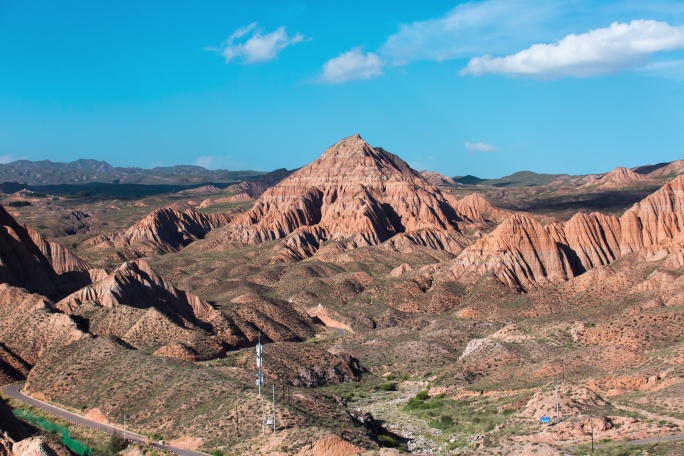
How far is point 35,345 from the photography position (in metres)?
95.1

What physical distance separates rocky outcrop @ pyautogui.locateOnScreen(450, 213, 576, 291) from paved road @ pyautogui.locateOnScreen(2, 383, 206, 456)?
7651 cm

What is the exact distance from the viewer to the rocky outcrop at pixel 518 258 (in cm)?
14262

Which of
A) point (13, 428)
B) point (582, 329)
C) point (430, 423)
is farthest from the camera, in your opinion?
point (582, 329)

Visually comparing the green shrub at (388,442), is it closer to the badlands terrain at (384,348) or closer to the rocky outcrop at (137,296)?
the badlands terrain at (384,348)

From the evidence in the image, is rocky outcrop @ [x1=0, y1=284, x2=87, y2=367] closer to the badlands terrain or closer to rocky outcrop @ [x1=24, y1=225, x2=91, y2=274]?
the badlands terrain

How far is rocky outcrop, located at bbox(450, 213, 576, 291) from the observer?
14262 cm

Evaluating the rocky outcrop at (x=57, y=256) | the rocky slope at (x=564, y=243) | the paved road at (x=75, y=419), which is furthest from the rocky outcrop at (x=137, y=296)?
the rocky slope at (x=564, y=243)

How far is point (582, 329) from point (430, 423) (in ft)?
92.2

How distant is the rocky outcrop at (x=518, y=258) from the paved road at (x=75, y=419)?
76511 mm

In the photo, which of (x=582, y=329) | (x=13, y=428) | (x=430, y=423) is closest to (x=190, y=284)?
(x=582, y=329)

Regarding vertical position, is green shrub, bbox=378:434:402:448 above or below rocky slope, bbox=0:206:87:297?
below

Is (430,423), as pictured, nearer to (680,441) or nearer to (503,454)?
(503,454)

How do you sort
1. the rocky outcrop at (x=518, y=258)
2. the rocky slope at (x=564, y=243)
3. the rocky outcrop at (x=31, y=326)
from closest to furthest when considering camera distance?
the rocky outcrop at (x=31, y=326)
the rocky outcrop at (x=518, y=258)
the rocky slope at (x=564, y=243)

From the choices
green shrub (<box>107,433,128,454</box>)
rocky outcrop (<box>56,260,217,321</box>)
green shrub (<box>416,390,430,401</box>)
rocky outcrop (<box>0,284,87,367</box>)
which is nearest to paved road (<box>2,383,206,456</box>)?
green shrub (<box>107,433,128,454</box>)
